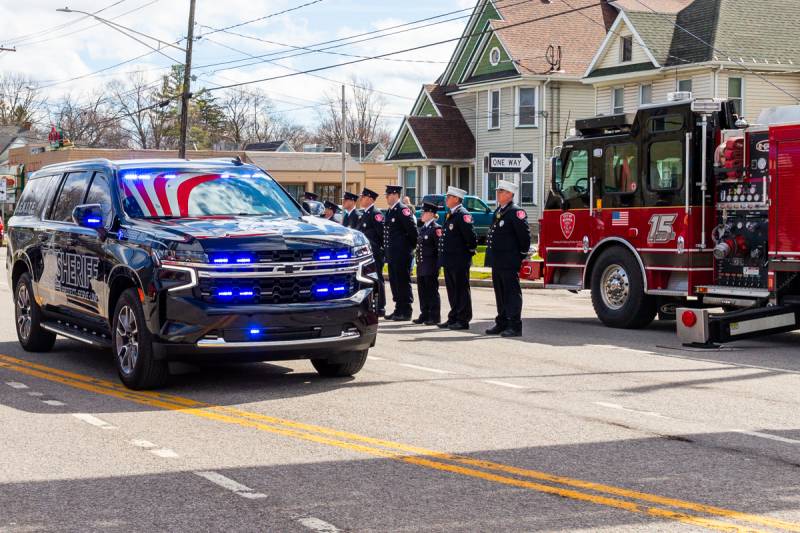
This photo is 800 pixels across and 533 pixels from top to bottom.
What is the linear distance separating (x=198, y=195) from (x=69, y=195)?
1903 millimetres

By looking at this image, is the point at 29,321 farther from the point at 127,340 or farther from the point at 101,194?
the point at 127,340


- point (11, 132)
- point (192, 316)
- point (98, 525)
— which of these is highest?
point (11, 132)

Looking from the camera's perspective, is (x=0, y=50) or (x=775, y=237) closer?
(x=775, y=237)

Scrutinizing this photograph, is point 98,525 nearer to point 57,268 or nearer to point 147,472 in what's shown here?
point 147,472

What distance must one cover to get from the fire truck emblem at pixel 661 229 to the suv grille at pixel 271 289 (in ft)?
20.9

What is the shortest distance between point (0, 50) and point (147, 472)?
56.7 metres

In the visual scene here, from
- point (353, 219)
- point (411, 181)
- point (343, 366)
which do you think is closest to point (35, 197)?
point (343, 366)

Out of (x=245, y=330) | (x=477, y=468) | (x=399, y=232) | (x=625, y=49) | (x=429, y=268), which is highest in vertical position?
(x=625, y=49)

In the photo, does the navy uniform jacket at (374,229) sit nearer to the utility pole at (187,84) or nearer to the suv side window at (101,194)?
the suv side window at (101,194)

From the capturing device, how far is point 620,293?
1574cm

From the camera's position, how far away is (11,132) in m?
97.5

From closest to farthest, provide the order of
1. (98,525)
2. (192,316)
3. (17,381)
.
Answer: (98,525)
(192,316)
(17,381)

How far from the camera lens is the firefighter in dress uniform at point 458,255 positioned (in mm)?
15336

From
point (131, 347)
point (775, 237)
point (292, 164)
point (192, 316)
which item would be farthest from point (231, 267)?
point (292, 164)
